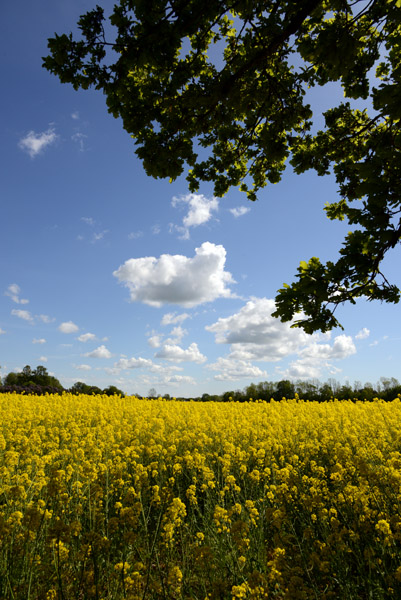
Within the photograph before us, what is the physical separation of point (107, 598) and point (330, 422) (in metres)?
7.90

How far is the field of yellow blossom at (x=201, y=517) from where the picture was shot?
8.87 feet

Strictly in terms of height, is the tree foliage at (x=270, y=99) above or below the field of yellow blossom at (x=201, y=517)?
above

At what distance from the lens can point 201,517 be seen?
467cm

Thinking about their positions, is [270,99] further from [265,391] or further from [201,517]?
[265,391]

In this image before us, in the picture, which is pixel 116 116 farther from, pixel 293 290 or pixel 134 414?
pixel 134 414

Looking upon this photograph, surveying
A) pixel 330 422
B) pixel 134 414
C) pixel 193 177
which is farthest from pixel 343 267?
pixel 134 414

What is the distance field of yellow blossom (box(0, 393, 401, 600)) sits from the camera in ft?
8.87

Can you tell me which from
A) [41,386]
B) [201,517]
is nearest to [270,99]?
[201,517]

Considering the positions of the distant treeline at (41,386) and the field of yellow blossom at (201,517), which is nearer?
the field of yellow blossom at (201,517)

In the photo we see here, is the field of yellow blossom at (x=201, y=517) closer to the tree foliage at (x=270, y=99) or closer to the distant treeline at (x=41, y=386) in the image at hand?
the tree foliage at (x=270, y=99)

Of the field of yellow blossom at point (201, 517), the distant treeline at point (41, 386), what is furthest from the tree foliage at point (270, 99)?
the distant treeline at point (41, 386)

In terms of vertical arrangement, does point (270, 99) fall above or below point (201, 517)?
above

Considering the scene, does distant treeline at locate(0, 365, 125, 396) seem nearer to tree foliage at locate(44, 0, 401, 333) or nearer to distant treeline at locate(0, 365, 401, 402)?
distant treeline at locate(0, 365, 401, 402)

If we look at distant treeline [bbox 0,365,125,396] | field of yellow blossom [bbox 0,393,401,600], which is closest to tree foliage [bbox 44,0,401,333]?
field of yellow blossom [bbox 0,393,401,600]
